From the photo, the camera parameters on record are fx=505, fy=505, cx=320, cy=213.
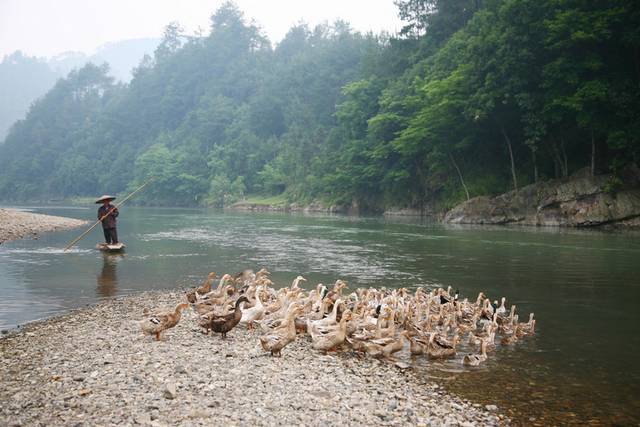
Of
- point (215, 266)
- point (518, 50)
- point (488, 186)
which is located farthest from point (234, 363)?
point (488, 186)

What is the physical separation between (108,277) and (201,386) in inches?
544

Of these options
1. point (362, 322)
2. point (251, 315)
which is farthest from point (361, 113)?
point (362, 322)

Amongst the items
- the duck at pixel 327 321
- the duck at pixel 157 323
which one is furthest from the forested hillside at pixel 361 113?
the duck at pixel 157 323

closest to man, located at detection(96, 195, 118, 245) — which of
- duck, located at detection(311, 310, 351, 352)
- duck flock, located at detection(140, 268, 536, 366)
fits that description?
duck flock, located at detection(140, 268, 536, 366)

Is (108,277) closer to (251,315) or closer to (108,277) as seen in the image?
(108,277)

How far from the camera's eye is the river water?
8.69 meters

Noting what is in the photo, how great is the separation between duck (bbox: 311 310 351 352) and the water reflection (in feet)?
29.6

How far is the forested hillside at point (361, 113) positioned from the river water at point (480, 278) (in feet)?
39.8

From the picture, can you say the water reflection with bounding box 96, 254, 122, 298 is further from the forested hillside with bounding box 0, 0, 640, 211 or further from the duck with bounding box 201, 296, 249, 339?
the forested hillside with bounding box 0, 0, 640, 211

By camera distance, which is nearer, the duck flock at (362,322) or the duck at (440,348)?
the duck flock at (362,322)

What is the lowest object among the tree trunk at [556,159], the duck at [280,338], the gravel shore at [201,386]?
the gravel shore at [201,386]

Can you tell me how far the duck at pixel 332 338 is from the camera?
1009cm

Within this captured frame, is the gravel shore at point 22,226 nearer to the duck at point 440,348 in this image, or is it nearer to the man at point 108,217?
the man at point 108,217

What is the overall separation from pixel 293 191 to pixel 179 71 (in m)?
100
